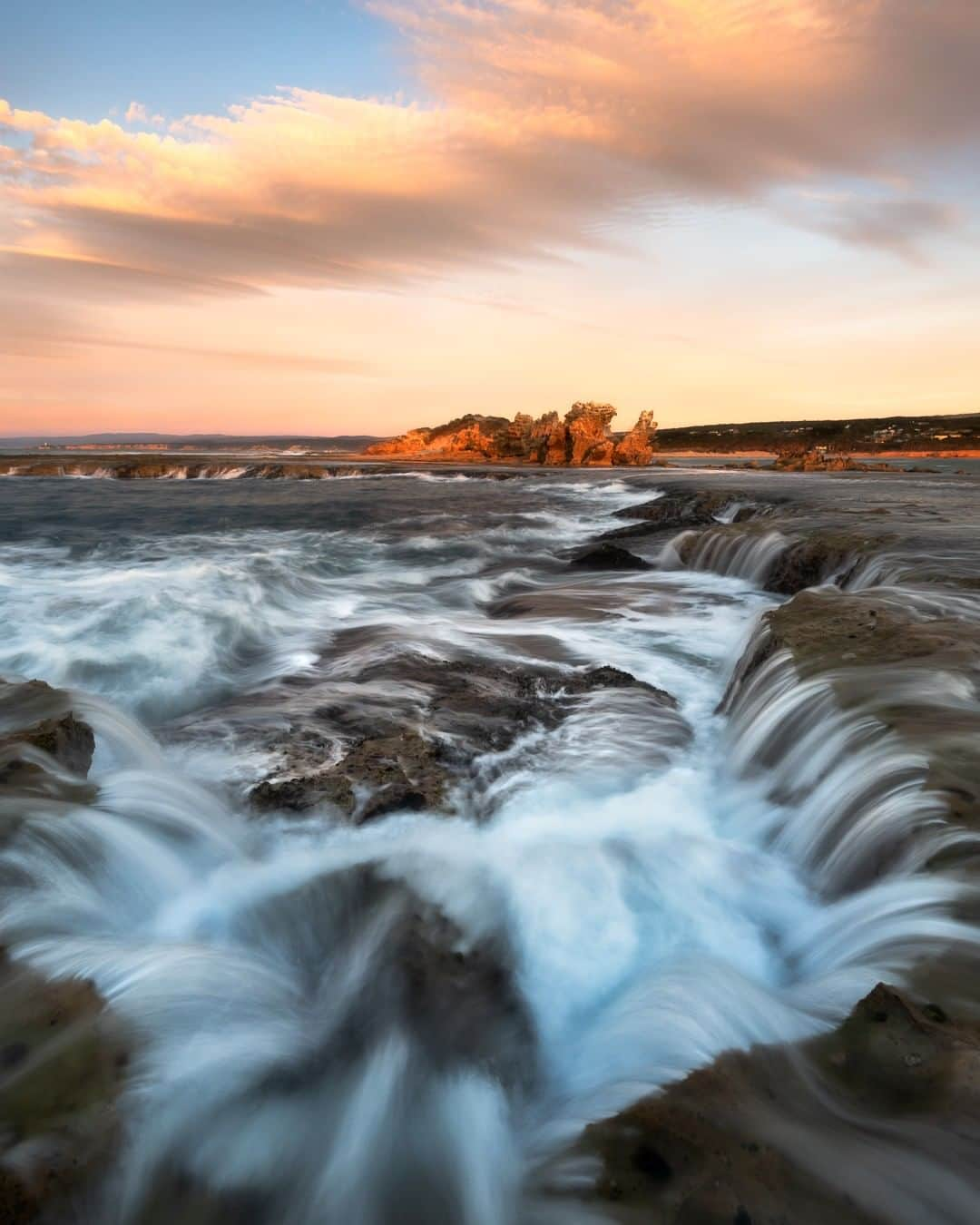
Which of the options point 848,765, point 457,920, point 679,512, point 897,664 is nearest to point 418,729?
point 457,920

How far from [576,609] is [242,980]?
770 centimetres

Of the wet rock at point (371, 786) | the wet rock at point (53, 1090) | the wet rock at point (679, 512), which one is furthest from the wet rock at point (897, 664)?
the wet rock at point (679, 512)

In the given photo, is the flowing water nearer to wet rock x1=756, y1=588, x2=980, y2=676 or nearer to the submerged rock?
the submerged rock

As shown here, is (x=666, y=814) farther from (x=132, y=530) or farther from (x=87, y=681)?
(x=132, y=530)

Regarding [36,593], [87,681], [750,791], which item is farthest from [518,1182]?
[36,593]

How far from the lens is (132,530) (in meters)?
20.8

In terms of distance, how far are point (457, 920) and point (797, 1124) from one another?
171 cm

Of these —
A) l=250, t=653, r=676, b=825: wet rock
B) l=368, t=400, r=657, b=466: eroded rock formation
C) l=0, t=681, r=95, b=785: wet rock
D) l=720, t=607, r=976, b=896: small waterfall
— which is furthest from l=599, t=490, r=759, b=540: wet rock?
l=368, t=400, r=657, b=466: eroded rock formation

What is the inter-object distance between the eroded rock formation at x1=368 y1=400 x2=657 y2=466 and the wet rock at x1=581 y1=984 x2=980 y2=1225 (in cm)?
6189

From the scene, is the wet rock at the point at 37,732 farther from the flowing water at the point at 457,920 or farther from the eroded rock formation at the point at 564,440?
the eroded rock formation at the point at 564,440

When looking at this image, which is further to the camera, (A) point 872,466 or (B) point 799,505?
(A) point 872,466

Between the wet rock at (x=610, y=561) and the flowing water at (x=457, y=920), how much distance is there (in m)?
6.67

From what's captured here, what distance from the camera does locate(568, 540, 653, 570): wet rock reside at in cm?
1395

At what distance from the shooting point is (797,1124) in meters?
1.95
